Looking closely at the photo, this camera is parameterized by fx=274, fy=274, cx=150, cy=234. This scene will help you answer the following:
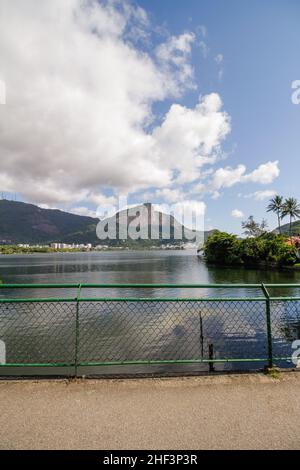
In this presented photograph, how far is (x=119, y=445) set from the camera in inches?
113

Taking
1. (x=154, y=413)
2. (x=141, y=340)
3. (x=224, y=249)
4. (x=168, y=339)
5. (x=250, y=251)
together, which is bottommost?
(x=141, y=340)

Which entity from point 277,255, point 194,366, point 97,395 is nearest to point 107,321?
point 194,366

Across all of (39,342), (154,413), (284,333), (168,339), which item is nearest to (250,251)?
(284,333)

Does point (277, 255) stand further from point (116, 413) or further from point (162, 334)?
point (116, 413)

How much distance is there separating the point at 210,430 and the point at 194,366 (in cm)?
1012

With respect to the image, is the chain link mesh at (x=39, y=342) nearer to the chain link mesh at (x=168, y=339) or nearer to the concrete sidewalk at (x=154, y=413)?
the chain link mesh at (x=168, y=339)

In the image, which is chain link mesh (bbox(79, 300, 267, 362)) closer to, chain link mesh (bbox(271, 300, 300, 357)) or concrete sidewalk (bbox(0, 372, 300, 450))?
chain link mesh (bbox(271, 300, 300, 357))

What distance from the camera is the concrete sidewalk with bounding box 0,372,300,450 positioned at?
2914 millimetres

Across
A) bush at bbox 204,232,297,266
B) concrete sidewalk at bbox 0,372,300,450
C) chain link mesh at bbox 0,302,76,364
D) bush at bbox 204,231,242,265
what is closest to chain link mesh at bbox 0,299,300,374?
chain link mesh at bbox 0,302,76,364

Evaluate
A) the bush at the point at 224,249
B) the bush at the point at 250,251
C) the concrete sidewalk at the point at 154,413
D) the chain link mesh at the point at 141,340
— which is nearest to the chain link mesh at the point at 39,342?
the chain link mesh at the point at 141,340

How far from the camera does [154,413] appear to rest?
133 inches

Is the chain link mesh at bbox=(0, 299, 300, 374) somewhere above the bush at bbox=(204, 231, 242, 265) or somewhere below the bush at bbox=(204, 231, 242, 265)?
below

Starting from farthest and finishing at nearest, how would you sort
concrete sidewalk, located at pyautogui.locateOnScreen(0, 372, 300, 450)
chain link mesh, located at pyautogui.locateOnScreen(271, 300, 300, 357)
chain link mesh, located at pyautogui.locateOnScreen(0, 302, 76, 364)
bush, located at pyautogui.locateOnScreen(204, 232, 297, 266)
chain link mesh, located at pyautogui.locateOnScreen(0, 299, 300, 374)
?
bush, located at pyautogui.locateOnScreen(204, 232, 297, 266), chain link mesh, located at pyautogui.locateOnScreen(271, 300, 300, 357), chain link mesh, located at pyautogui.locateOnScreen(0, 299, 300, 374), chain link mesh, located at pyautogui.locateOnScreen(0, 302, 76, 364), concrete sidewalk, located at pyautogui.locateOnScreen(0, 372, 300, 450)

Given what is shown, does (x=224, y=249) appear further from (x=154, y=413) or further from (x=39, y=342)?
(x=154, y=413)
